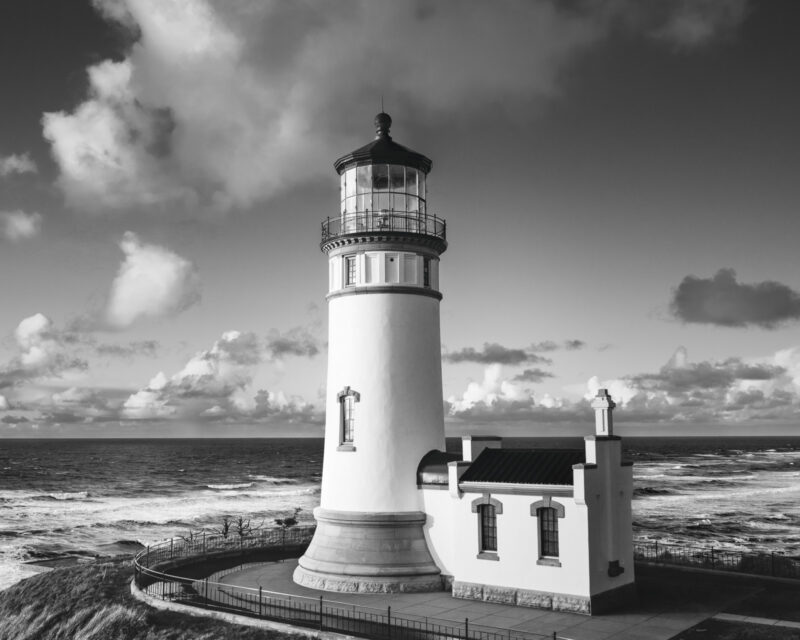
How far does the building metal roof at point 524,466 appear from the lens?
72.3 feet

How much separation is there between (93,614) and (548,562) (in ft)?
41.9

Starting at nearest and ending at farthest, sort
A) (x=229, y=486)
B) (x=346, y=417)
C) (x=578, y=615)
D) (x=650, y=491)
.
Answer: (x=578, y=615)
(x=346, y=417)
(x=650, y=491)
(x=229, y=486)

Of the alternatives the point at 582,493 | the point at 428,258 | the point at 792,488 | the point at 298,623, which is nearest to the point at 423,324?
the point at 428,258

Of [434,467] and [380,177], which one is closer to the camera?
[434,467]

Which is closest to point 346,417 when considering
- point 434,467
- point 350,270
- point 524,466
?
point 434,467

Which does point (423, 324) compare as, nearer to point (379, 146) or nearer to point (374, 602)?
point (379, 146)

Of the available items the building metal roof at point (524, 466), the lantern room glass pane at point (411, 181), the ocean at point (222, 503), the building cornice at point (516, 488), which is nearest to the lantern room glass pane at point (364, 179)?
the lantern room glass pane at point (411, 181)

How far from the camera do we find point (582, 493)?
69.2ft

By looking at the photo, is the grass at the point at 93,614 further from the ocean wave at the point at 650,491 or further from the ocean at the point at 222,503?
the ocean wave at the point at 650,491

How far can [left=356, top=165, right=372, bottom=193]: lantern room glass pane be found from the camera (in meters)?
25.9

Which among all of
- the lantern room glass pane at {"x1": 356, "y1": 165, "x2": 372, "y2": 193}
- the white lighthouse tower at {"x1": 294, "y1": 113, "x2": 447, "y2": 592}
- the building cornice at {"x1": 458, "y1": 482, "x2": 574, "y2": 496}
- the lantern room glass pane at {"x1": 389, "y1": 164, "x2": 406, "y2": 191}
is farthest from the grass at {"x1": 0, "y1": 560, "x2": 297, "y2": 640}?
the lantern room glass pane at {"x1": 389, "y1": 164, "x2": 406, "y2": 191}

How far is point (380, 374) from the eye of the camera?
25.1 m

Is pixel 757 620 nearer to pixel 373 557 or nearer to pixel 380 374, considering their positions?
pixel 373 557

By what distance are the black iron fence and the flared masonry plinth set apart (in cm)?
856
